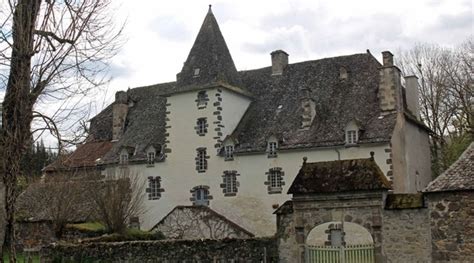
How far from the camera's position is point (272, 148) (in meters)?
31.0

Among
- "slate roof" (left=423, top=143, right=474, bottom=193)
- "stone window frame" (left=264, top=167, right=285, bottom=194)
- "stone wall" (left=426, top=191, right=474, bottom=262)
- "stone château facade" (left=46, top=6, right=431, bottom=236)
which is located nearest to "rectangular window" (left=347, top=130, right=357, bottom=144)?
"stone château facade" (left=46, top=6, right=431, bottom=236)

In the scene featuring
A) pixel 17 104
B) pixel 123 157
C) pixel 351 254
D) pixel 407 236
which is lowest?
pixel 351 254

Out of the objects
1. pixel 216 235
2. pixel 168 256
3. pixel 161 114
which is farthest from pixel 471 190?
pixel 161 114

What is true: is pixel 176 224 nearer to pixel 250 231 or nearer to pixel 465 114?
pixel 250 231

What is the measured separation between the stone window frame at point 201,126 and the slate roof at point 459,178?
18.9 metres

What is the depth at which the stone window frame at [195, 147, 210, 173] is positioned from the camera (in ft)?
108

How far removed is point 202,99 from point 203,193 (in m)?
5.01

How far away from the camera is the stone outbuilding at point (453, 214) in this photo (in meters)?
14.8

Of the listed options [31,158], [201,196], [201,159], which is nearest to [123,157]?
[201,159]

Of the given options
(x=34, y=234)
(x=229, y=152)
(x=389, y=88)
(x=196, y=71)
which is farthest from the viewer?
(x=196, y=71)

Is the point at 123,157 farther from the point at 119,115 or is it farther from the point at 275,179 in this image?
the point at 275,179

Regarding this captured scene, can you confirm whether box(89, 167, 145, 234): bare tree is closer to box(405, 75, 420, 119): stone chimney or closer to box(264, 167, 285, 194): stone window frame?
box(264, 167, 285, 194): stone window frame

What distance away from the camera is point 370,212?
51.6ft

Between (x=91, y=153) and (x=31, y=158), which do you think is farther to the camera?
(x=91, y=153)
